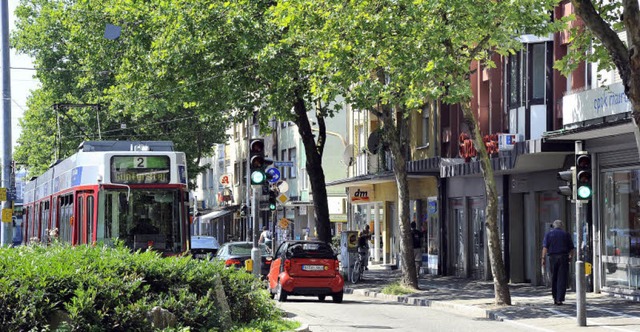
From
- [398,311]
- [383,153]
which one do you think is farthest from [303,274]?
[383,153]

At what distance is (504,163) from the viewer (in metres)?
30.9

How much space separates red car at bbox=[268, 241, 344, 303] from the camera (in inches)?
1101

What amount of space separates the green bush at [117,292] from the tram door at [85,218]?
29.0 ft

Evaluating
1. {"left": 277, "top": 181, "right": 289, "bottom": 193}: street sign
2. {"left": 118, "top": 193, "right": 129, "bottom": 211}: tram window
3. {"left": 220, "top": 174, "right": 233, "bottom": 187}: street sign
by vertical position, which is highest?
{"left": 220, "top": 174, "right": 233, "bottom": 187}: street sign

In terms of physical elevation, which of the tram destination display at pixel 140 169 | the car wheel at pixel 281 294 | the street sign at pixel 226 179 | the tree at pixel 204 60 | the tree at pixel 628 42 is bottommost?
the car wheel at pixel 281 294

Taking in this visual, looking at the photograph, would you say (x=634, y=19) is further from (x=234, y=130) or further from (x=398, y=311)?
(x=234, y=130)

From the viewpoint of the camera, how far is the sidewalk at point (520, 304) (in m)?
21.8

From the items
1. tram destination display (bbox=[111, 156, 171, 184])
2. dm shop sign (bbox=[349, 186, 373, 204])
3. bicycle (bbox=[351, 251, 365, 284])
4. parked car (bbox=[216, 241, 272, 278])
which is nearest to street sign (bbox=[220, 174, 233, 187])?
dm shop sign (bbox=[349, 186, 373, 204])

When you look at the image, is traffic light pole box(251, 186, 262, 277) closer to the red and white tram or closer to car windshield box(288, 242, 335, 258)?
the red and white tram

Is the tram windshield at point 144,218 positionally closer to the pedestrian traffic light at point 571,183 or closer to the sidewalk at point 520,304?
the sidewalk at point 520,304

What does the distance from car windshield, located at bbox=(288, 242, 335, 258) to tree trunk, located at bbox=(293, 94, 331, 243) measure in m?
7.92

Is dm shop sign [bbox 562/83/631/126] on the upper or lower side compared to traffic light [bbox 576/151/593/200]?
upper

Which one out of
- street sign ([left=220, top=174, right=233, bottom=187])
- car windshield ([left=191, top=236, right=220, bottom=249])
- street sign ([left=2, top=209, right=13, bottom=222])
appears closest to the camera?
street sign ([left=2, top=209, right=13, bottom=222])

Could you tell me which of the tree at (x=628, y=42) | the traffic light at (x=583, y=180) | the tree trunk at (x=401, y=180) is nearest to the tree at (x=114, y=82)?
the tree trunk at (x=401, y=180)
